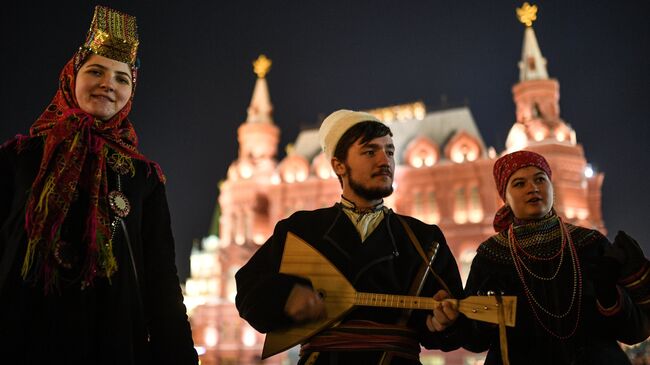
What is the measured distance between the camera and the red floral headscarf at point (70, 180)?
2566 millimetres

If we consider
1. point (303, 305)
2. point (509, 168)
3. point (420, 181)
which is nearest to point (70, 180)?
point (303, 305)

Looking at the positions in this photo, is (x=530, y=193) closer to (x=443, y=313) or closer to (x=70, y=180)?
(x=443, y=313)

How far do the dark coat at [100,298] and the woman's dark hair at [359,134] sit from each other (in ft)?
3.76

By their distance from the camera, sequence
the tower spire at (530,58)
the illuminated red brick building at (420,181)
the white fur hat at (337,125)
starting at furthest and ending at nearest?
the tower spire at (530,58) < the illuminated red brick building at (420,181) < the white fur hat at (337,125)

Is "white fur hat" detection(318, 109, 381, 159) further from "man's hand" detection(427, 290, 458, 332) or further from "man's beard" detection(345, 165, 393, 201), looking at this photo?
"man's hand" detection(427, 290, 458, 332)

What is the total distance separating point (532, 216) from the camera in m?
3.98


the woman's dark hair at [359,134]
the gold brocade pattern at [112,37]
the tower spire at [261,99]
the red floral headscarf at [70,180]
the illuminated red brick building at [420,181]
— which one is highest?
the tower spire at [261,99]

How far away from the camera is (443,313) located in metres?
2.73

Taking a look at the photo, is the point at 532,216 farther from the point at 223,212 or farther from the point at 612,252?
the point at 223,212

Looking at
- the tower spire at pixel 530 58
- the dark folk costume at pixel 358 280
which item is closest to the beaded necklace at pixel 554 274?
the dark folk costume at pixel 358 280

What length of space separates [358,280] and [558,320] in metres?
1.47

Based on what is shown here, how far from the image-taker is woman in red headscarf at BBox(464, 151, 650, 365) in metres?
3.34

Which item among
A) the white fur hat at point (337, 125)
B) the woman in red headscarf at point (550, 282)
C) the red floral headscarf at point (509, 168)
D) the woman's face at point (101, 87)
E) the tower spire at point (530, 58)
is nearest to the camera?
the woman's face at point (101, 87)

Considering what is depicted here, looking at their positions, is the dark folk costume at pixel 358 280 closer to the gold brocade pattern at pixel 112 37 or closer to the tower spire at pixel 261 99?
the gold brocade pattern at pixel 112 37
